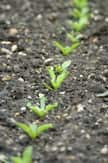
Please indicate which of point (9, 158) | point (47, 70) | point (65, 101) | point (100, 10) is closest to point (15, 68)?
point (47, 70)

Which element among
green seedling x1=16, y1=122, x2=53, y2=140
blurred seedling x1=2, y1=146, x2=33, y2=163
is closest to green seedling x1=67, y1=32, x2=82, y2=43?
green seedling x1=16, y1=122, x2=53, y2=140

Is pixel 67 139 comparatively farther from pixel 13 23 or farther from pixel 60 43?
pixel 13 23

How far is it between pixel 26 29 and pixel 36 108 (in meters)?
1.30

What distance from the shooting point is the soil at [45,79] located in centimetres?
227

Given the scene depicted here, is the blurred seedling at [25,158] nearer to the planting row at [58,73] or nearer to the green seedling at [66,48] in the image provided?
the planting row at [58,73]

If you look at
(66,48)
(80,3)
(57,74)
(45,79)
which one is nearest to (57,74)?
(57,74)

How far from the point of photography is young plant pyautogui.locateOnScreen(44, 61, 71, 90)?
2.81 metres

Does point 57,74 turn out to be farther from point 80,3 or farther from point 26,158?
point 80,3

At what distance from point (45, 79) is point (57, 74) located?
104mm

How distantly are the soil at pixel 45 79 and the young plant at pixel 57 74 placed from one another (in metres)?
0.04

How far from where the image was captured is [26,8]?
4086 millimetres

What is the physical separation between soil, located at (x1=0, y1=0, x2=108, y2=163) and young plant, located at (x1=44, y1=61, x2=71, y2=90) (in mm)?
43

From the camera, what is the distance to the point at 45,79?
2965 millimetres

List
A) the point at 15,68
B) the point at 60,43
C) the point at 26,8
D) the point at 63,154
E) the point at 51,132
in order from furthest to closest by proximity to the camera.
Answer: the point at 26,8 → the point at 60,43 → the point at 15,68 → the point at 51,132 → the point at 63,154
